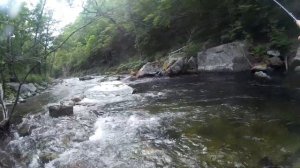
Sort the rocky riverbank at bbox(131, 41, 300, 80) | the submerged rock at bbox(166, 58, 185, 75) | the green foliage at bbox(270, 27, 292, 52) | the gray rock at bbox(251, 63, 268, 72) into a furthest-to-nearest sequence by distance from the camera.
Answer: the submerged rock at bbox(166, 58, 185, 75) → the green foliage at bbox(270, 27, 292, 52) → the gray rock at bbox(251, 63, 268, 72) → the rocky riverbank at bbox(131, 41, 300, 80)

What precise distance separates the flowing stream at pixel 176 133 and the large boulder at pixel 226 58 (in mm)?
3993

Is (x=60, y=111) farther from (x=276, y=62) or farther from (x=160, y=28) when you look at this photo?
(x=160, y=28)

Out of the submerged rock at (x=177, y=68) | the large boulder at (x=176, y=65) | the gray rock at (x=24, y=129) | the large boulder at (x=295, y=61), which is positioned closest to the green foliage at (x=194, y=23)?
the large boulder at (x=176, y=65)

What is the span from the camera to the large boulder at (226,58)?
15.1 m

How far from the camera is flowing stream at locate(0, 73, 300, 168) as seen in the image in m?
5.32

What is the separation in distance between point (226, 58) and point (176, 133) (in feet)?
31.8

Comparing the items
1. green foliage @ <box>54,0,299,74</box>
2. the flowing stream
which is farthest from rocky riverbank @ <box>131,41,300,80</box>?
the flowing stream

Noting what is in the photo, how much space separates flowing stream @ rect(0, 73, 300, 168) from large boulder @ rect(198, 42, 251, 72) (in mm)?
3993

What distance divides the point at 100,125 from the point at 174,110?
221cm

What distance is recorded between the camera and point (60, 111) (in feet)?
32.6

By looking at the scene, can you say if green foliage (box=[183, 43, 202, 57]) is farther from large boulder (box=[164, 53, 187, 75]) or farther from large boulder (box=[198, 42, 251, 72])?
large boulder (box=[198, 42, 251, 72])

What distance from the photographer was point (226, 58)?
1555 centimetres

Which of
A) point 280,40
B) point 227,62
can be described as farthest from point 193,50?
point 280,40

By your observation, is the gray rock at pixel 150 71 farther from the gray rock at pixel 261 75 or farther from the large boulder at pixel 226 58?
the gray rock at pixel 261 75
